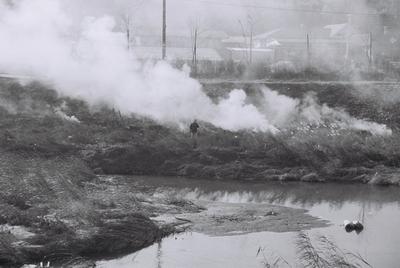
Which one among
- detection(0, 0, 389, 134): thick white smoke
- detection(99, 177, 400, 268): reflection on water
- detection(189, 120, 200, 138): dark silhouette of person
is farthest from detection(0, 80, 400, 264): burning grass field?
detection(99, 177, 400, 268): reflection on water

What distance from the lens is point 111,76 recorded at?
28.4m

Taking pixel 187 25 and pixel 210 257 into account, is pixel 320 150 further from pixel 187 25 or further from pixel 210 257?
pixel 187 25

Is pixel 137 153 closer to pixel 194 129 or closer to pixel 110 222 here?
pixel 194 129

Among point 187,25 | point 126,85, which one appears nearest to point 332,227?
point 126,85

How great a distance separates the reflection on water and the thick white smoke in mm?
4476

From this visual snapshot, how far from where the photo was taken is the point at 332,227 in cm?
1755

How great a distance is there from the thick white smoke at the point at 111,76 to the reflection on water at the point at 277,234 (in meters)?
4.48

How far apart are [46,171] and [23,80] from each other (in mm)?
10467

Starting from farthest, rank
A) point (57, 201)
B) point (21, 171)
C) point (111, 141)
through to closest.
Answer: point (111, 141) → point (21, 171) → point (57, 201)

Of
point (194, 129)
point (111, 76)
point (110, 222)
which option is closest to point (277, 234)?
A: point (110, 222)

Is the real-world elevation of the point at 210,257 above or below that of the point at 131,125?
below

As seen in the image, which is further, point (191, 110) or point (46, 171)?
point (191, 110)

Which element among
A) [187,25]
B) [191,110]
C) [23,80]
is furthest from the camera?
[187,25]

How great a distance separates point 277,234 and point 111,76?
14288 millimetres
